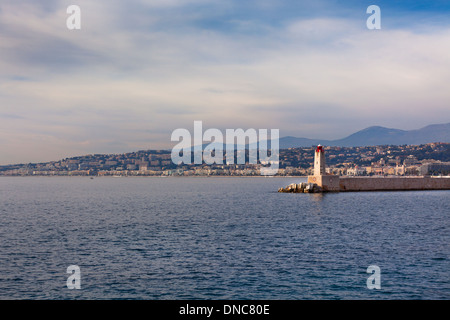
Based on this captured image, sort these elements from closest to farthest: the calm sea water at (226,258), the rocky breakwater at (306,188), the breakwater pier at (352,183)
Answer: the calm sea water at (226,258) → the breakwater pier at (352,183) → the rocky breakwater at (306,188)

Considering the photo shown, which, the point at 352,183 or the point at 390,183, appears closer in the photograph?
the point at 352,183

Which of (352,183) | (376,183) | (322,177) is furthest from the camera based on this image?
(376,183)

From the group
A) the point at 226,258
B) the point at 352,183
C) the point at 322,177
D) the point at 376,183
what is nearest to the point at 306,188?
the point at 322,177

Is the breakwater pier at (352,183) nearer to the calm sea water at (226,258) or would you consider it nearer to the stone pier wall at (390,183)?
the stone pier wall at (390,183)

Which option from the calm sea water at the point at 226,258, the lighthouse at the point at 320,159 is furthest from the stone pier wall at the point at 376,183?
the calm sea water at the point at 226,258

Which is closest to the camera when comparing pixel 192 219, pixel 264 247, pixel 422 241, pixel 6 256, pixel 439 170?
pixel 6 256

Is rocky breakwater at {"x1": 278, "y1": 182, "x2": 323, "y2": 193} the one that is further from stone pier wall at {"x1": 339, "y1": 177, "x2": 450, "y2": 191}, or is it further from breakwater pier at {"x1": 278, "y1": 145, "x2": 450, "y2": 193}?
stone pier wall at {"x1": 339, "y1": 177, "x2": 450, "y2": 191}

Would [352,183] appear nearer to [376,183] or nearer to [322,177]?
[376,183]

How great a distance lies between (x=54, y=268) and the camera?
2306 centimetres

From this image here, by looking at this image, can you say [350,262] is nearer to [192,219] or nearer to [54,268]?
[54,268]
